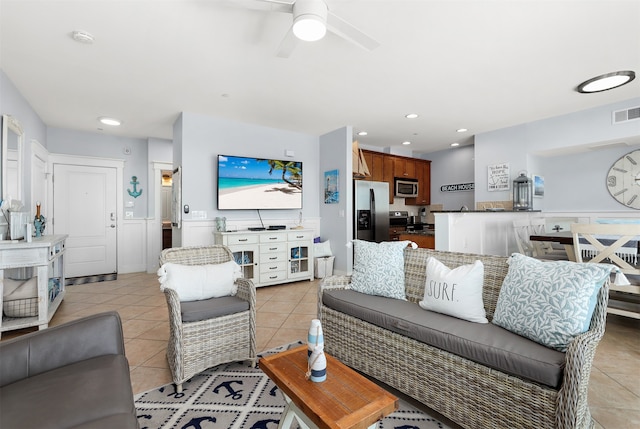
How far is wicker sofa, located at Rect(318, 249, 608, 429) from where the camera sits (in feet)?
4.09

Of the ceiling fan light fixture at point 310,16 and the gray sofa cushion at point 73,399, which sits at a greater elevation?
the ceiling fan light fixture at point 310,16

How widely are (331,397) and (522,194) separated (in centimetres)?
481

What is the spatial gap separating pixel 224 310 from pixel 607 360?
2.85 m

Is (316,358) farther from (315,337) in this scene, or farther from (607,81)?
(607,81)

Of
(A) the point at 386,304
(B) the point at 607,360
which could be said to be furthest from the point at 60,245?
(B) the point at 607,360

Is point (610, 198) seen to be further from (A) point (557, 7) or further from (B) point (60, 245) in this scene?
(B) point (60, 245)

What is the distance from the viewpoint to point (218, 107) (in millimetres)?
4043

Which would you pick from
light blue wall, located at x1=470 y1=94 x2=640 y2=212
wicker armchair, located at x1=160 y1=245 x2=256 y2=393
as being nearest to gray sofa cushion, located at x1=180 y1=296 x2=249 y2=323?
wicker armchair, located at x1=160 y1=245 x2=256 y2=393

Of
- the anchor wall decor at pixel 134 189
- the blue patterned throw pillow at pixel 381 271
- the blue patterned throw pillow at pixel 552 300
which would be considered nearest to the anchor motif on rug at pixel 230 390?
the blue patterned throw pillow at pixel 381 271

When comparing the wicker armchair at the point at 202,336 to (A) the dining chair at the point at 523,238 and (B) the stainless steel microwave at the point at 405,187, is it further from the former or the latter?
(B) the stainless steel microwave at the point at 405,187

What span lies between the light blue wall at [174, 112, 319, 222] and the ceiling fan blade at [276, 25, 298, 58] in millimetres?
2542

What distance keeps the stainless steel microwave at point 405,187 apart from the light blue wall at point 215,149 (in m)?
2.06

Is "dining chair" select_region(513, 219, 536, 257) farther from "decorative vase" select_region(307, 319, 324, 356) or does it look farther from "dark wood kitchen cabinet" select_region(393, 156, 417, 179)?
"decorative vase" select_region(307, 319, 324, 356)

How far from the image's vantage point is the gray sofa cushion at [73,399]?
1045mm
